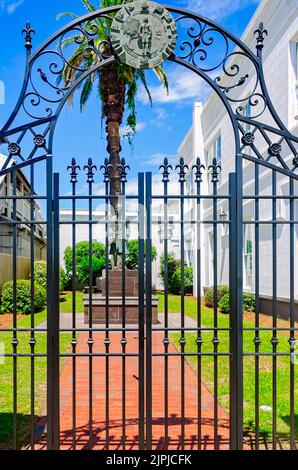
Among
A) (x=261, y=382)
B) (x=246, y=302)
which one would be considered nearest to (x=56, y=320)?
(x=261, y=382)

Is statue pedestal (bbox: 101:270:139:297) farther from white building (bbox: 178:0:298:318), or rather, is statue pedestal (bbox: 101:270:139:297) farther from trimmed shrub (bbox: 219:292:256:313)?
white building (bbox: 178:0:298:318)

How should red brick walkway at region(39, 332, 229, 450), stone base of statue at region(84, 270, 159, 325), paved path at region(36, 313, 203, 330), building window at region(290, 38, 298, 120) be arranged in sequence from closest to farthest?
red brick walkway at region(39, 332, 229, 450) → building window at region(290, 38, 298, 120) → stone base of statue at region(84, 270, 159, 325) → paved path at region(36, 313, 203, 330)

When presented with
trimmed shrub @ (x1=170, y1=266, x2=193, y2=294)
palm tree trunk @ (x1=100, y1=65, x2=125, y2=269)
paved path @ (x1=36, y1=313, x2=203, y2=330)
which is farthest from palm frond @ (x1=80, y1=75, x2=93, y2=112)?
trimmed shrub @ (x1=170, y1=266, x2=193, y2=294)

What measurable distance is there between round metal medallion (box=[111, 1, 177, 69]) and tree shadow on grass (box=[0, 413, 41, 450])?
12.4ft

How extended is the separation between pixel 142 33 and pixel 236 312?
8.41ft

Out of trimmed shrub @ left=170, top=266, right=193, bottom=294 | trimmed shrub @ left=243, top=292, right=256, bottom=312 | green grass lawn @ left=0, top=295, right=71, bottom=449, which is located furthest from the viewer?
trimmed shrub @ left=170, top=266, right=193, bottom=294

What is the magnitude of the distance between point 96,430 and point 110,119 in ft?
31.9

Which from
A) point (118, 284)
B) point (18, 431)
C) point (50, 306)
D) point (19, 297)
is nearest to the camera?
point (50, 306)

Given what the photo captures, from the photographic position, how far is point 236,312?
155 inches

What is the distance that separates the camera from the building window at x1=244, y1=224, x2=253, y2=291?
47.1 feet

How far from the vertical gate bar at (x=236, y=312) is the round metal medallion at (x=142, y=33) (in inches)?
46.5

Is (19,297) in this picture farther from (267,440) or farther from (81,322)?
(267,440)
